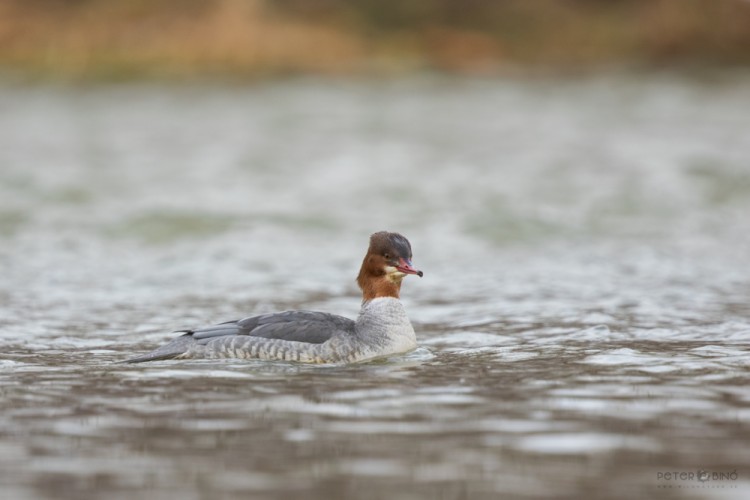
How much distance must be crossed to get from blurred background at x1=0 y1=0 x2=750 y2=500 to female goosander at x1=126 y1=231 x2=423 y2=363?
0.30 meters

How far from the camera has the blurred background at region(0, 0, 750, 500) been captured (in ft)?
23.7

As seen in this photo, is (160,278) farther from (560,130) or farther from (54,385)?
(560,130)

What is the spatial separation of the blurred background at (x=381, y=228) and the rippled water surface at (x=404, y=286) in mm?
50

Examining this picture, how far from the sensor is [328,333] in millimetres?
10406

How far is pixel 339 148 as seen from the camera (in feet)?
90.1

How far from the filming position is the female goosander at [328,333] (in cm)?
1029

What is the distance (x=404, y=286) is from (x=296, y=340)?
222 inches

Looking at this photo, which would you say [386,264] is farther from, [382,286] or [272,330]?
[272,330]

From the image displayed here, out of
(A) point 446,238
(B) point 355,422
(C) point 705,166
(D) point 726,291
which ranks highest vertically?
(C) point 705,166

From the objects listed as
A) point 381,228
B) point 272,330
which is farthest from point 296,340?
point 381,228

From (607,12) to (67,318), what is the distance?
26.7 metres

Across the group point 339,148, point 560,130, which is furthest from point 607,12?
point 339,148

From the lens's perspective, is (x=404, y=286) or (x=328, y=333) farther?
(x=404, y=286)

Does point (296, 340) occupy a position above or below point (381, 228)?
below
